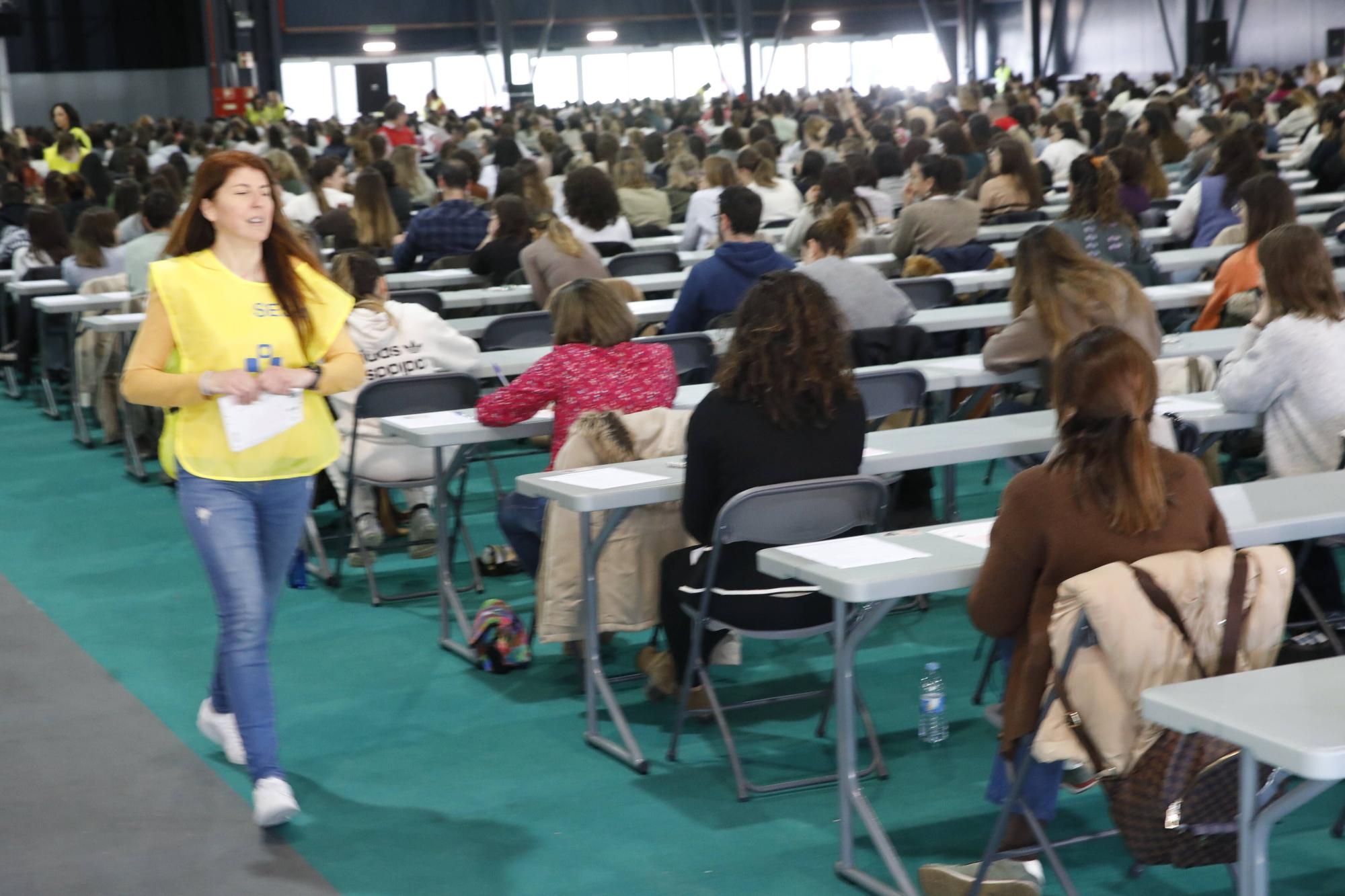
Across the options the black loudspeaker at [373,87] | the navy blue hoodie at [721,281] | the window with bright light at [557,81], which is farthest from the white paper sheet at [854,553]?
the window with bright light at [557,81]

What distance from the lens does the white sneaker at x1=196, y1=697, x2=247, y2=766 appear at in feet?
12.4

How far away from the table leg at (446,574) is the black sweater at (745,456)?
1146 millimetres

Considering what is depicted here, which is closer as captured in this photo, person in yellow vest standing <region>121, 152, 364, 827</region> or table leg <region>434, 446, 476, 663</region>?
person in yellow vest standing <region>121, 152, 364, 827</region>

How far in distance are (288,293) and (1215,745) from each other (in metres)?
2.02

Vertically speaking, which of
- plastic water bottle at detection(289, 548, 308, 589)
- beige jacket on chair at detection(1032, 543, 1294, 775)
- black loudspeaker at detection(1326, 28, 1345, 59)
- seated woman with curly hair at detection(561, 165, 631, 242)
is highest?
black loudspeaker at detection(1326, 28, 1345, 59)

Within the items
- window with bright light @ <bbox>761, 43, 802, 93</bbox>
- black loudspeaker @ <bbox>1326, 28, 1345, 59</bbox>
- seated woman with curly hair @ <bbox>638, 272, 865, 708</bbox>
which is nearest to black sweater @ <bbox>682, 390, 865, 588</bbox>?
seated woman with curly hair @ <bbox>638, 272, 865, 708</bbox>

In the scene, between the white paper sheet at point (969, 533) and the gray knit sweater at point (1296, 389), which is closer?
the white paper sheet at point (969, 533)

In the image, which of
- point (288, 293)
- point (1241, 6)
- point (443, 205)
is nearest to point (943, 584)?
point (288, 293)

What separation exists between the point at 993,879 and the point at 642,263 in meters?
5.40

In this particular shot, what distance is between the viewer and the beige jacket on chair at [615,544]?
4.02m

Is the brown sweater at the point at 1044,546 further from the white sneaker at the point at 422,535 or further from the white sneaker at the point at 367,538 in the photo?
the white sneaker at the point at 422,535

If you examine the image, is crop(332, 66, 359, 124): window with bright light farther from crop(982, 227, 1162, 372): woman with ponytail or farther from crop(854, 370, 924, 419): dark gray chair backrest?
crop(982, 227, 1162, 372): woman with ponytail

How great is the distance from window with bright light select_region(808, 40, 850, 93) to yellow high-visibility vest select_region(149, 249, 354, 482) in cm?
3122

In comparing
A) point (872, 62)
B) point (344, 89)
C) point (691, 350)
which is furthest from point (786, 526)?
point (872, 62)
